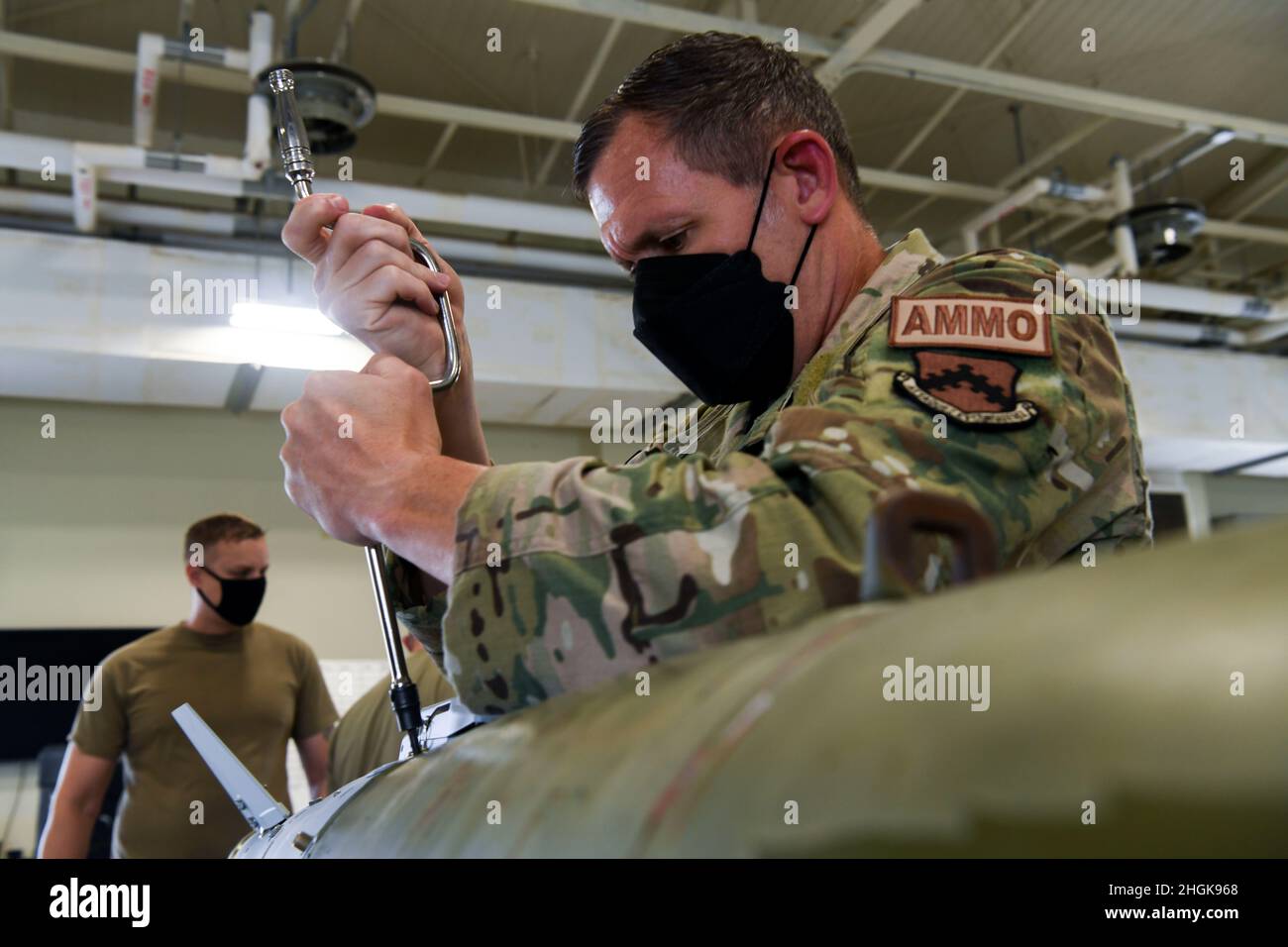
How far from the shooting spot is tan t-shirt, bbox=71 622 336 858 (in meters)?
2.94

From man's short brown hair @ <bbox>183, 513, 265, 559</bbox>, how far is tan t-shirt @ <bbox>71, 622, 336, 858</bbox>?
28cm

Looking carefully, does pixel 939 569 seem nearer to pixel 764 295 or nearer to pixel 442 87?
pixel 764 295

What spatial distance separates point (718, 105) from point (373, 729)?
7.43 ft

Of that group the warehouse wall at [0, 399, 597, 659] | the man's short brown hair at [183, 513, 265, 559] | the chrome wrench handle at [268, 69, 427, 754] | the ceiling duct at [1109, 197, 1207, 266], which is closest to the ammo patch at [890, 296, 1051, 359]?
the chrome wrench handle at [268, 69, 427, 754]

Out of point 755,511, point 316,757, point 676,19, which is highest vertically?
point 676,19

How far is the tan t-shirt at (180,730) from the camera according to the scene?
2943 mm

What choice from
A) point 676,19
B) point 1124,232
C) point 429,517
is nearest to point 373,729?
point 429,517

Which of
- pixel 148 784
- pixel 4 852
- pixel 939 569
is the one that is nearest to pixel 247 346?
pixel 148 784

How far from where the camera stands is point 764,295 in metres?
1.04

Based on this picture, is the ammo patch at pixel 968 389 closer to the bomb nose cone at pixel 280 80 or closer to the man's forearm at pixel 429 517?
the man's forearm at pixel 429 517

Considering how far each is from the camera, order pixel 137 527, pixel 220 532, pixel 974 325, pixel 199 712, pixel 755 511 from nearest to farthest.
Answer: pixel 755 511
pixel 974 325
pixel 199 712
pixel 220 532
pixel 137 527

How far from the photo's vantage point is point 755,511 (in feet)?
1.83

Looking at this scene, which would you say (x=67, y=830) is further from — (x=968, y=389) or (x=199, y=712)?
(x=968, y=389)
